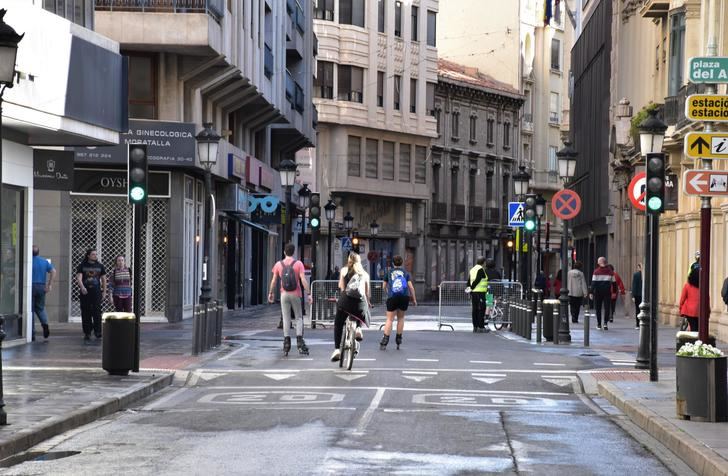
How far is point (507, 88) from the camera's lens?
9431 cm

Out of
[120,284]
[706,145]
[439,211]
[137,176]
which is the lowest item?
[120,284]

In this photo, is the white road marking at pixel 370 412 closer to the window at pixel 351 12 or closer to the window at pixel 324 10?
the window at pixel 324 10

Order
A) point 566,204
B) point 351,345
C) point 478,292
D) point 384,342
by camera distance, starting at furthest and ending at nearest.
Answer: point 478,292 → point 566,204 → point 384,342 → point 351,345

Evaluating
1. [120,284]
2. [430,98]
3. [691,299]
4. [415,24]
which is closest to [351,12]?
[415,24]

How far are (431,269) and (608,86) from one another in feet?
94.1

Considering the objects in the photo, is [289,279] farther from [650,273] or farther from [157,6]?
[157,6]

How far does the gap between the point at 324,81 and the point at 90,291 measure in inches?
1847

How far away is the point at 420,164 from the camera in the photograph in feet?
267

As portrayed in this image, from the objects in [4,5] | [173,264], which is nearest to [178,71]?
[173,264]

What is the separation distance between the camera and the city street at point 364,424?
1183 centimetres

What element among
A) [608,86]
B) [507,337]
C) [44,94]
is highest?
[608,86]

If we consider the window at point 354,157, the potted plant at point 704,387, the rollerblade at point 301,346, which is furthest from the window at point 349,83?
the potted plant at point 704,387

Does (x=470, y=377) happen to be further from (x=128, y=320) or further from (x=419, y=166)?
(x=419, y=166)

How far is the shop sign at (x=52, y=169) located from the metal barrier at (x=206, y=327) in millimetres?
3680
